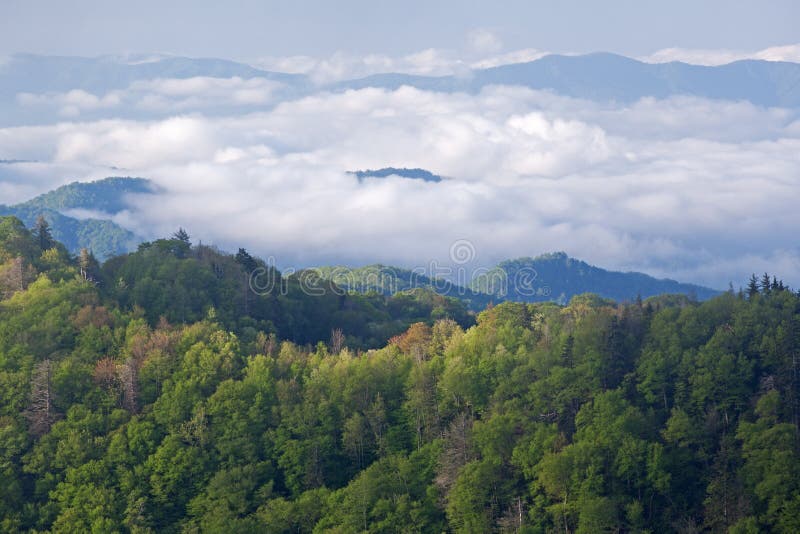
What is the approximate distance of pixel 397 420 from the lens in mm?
79562

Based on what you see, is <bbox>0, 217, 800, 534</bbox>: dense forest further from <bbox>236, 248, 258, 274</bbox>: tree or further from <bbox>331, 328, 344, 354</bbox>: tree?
<bbox>236, 248, 258, 274</bbox>: tree

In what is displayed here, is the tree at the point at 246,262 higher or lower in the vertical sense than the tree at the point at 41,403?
higher

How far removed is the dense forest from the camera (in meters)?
70.6

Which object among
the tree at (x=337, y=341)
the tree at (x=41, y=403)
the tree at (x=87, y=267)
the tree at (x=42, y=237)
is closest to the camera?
the tree at (x=41, y=403)

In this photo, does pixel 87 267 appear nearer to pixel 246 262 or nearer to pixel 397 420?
pixel 246 262

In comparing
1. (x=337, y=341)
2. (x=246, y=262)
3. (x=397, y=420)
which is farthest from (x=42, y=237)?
(x=397, y=420)

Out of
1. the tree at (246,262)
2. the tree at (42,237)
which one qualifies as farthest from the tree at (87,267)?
the tree at (246,262)

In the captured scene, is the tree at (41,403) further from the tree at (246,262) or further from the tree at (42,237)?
the tree at (246,262)

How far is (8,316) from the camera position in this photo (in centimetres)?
8662

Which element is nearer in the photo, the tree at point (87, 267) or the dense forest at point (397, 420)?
the dense forest at point (397, 420)

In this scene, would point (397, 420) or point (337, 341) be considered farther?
point (337, 341)

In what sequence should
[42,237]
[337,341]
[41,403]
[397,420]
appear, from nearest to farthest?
[41,403] < [397,420] < [337,341] < [42,237]

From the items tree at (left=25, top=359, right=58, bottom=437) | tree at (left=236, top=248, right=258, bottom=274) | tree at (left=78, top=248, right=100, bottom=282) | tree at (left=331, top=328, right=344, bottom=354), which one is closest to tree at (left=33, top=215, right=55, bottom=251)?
tree at (left=78, top=248, right=100, bottom=282)

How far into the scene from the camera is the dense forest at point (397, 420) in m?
70.6
